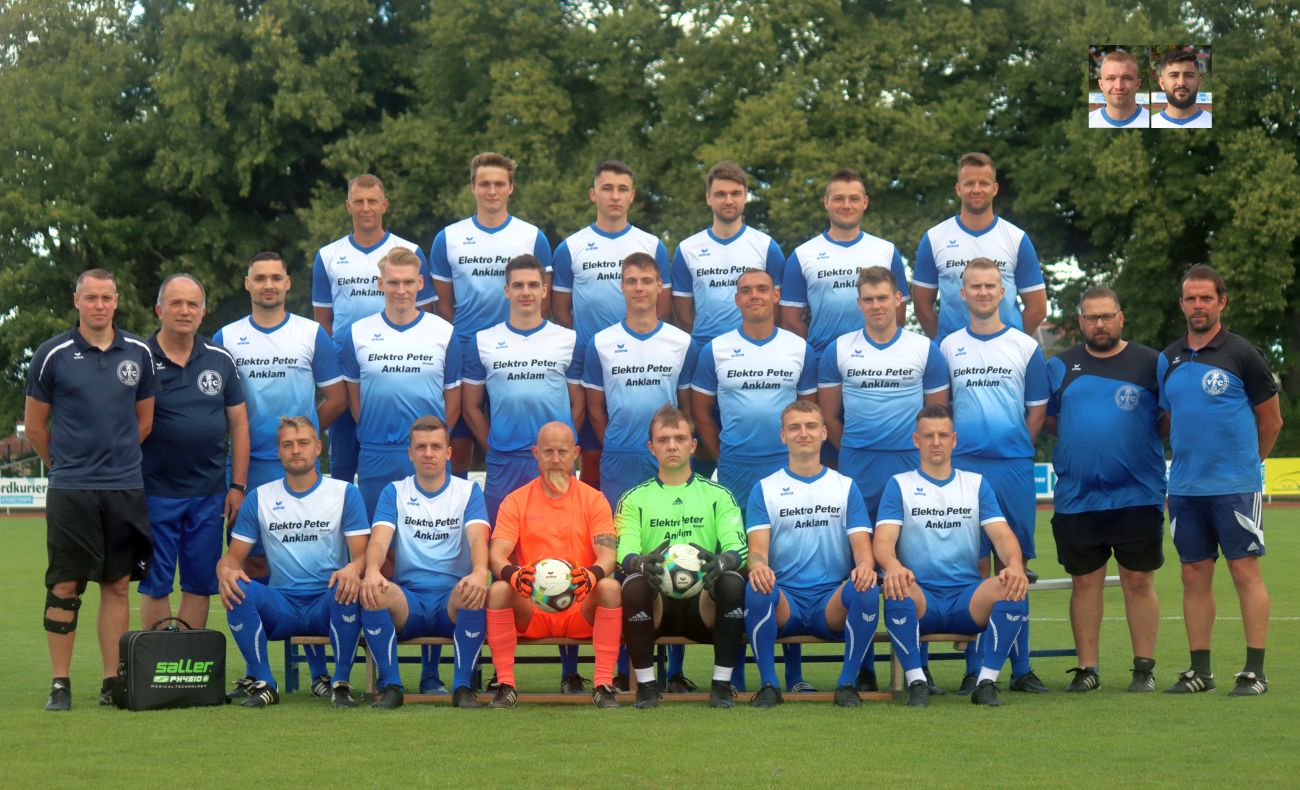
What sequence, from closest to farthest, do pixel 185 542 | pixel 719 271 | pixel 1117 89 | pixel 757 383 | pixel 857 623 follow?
1. pixel 857 623
2. pixel 185 542
3. pixel 757 383
4. pixel 719 271
5. pixel 1117 89

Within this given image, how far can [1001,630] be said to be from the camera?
7.76 metres

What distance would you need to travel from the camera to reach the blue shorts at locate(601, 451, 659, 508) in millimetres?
8969

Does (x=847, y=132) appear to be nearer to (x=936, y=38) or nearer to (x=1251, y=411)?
(x=936, y=38)

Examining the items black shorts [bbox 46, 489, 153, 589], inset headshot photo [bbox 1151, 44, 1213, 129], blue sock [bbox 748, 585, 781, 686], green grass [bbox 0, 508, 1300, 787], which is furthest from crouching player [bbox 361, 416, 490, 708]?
inset headshot photo [bbox 1151, 44, 1213, 129]

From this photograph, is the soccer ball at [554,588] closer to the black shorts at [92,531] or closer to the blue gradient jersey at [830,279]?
the black shorts at [92,531]

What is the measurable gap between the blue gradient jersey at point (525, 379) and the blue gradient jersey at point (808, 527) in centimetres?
149

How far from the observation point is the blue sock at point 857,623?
778 cm

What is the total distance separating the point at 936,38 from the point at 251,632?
1023 inches

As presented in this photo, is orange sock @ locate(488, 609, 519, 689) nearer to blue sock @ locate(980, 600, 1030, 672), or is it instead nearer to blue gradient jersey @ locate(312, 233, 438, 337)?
blue sock @ locate(980, 600, 1030, 672)

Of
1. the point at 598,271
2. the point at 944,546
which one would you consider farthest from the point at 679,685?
the point at 598,271

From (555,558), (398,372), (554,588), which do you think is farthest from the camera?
(398,372)

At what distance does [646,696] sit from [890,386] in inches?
86.0

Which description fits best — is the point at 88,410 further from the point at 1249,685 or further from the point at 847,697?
the point at 1249,685

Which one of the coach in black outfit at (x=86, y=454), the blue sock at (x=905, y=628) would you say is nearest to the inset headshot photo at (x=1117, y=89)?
the blue sock at (x=905, y=628)
